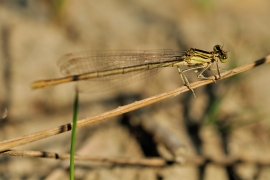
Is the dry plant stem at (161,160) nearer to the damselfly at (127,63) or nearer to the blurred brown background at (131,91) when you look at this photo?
the blurred brown background at (131,91)

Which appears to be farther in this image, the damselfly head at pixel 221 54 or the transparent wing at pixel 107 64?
the damselfly head at pixel 221 54

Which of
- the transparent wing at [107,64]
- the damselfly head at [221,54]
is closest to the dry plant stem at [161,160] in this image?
the transparent wing at [107,64]

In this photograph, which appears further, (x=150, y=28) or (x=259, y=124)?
(x=150, y=28)

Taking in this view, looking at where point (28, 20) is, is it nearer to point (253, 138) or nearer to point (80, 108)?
point (80, 108)

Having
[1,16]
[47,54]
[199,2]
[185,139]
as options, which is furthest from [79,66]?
[199,2]

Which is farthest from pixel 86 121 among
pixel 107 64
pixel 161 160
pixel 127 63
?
pixel 127 63

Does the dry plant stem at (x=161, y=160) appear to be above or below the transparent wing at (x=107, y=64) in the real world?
below
